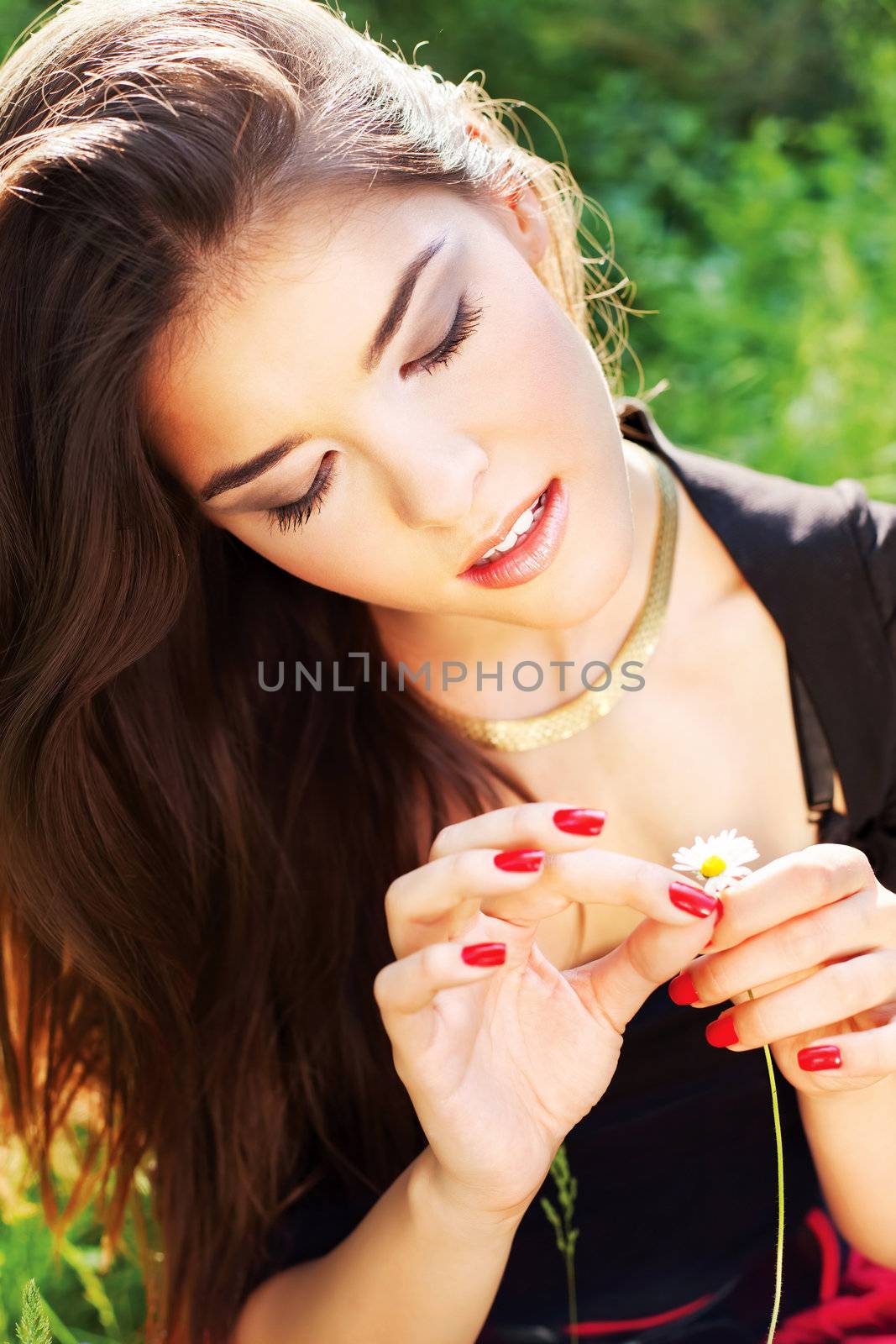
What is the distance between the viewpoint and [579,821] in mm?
1396

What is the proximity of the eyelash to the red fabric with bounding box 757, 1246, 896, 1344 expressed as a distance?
4.61 ft

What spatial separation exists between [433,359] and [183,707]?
80cm

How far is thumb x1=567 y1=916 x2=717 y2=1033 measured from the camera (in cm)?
148

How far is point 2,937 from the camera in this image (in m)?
2.25

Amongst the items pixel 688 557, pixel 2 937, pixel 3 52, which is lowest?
pixel 2 937

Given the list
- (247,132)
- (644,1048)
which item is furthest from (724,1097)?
(247,132)

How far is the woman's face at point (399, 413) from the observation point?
1534mm

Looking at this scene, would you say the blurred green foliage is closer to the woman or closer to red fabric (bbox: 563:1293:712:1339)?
the woman

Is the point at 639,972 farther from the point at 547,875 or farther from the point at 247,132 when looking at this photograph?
the point at 247,132

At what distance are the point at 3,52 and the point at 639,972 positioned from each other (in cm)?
450

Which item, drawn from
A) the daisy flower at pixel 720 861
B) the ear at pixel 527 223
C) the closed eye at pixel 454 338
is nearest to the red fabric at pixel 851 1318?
the daisy flower at pixel 720 861

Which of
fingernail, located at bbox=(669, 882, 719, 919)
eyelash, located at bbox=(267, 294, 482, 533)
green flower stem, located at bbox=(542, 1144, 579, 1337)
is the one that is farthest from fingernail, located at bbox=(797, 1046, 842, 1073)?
eyelash, located at bbox=(267, 294, 482, 533)

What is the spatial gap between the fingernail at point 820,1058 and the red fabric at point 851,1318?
65 centimetres

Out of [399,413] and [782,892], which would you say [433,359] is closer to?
[399,413]
